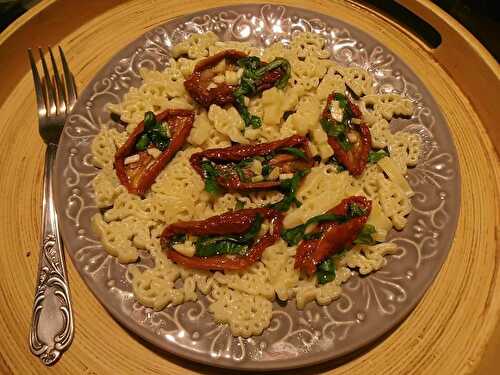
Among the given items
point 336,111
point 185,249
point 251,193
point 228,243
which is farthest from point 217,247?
point 336,111

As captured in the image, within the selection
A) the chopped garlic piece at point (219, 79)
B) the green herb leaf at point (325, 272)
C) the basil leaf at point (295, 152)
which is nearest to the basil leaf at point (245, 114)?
the chopped garlic piece at point (219, 79)

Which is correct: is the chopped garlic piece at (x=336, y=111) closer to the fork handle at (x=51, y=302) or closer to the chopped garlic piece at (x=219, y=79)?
the chopped garlic piece at (x=219, y=79)

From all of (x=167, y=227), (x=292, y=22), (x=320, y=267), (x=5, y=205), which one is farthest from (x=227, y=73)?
(x=5, y=205)

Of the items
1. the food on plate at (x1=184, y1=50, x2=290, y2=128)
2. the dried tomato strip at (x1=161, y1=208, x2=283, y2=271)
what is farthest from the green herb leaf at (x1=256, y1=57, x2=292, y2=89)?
the dried tomato strip at (x1=161, y1=208, x2=283, y2=271)

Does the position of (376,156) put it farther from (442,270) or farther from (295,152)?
(442,270)

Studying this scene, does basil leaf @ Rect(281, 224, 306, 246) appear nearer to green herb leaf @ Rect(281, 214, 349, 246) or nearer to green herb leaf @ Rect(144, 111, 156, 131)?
green herb leaf @ Rect(281, 214, 349, 246)

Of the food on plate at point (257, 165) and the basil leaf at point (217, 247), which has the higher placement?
the food on plate at point (257, 165)

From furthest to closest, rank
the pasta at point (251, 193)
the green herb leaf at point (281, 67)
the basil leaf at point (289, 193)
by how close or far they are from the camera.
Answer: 1. the green herb leaf at point (281, 67)
2. the basil leaf at point (289, 193)
3. the pasta at point (251, 193)
